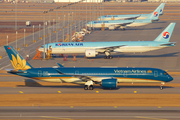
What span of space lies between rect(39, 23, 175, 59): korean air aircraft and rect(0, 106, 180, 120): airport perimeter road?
37.7 metres

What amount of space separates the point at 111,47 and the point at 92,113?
134ft

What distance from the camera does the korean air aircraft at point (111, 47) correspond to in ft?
260

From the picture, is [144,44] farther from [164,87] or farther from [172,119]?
[172,119]

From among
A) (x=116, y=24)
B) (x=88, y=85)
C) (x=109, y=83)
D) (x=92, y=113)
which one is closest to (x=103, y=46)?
(x=88, y=85)

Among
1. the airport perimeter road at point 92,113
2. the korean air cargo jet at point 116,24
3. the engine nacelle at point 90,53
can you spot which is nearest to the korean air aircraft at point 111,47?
the engine nacelle at point 90,53

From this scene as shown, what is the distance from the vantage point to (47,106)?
4353cm

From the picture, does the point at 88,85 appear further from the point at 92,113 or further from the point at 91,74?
the point at 92,113

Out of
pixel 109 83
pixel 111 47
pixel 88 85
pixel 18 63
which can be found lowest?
pixel 88 85

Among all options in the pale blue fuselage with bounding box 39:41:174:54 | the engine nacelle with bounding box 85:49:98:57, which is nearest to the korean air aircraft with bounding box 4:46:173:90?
the engine nacelle with bounding box 85:49:98:57

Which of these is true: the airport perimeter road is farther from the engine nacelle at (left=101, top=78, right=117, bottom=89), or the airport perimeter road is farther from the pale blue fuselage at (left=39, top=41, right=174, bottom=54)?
the pale blue fuselage at (left=39, top=41, right=174, bottom=54)

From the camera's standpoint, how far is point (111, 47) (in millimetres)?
79875

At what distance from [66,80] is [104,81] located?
6.07 meters

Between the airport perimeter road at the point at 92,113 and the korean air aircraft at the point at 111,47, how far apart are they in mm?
37745

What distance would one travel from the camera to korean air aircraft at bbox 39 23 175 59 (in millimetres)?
79250
